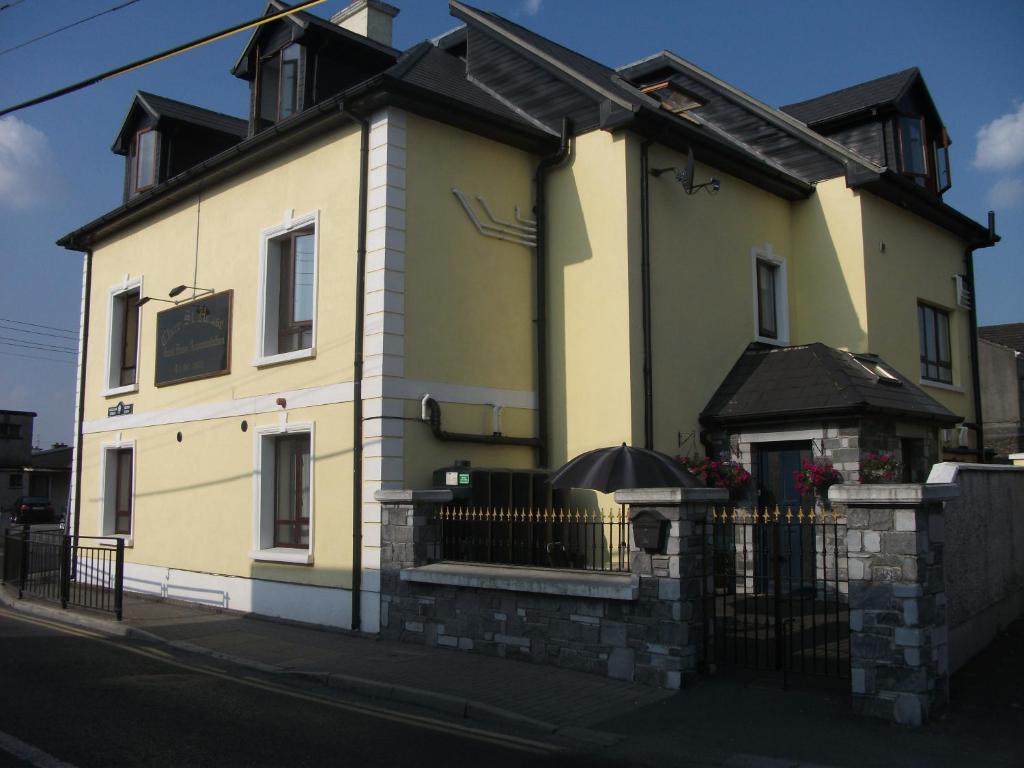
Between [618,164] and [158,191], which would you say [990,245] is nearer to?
[618,164]

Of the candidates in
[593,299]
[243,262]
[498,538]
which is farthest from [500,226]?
[498,538]

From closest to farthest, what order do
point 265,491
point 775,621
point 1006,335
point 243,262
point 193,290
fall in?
point 775,621, point 265,491, point 243,262, point 193,290, point 1006,335

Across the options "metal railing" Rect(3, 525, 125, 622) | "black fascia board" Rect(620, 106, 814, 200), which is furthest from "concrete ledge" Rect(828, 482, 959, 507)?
"metal railing" Rect(3, 525, 125, 622)

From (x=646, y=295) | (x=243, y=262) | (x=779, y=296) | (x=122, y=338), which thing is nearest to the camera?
(x=646, y=295)

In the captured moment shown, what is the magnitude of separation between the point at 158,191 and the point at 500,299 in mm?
6969

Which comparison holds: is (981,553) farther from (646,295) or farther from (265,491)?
(265,491)

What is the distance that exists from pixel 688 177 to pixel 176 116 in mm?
10261

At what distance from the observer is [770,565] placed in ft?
43.4

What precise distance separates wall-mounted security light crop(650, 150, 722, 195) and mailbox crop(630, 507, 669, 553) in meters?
6.42

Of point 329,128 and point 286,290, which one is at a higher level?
point 329,128

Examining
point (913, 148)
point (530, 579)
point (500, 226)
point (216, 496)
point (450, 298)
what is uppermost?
point (913, 148)

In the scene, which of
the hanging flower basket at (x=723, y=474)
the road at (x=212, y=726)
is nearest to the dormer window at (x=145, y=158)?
the road at (x=212, y=726)

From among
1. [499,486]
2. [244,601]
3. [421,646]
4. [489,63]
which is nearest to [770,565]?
[499,486]

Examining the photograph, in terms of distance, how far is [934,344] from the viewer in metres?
18.8
